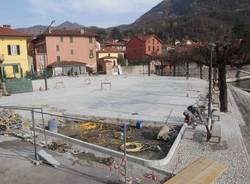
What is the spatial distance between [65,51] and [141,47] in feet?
77.3

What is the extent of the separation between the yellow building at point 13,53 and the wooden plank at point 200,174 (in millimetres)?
38364

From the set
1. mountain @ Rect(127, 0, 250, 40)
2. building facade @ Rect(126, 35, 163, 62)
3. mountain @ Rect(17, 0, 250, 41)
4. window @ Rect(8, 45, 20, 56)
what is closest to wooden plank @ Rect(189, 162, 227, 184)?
window @ Rect(8, 45, 20, 56)

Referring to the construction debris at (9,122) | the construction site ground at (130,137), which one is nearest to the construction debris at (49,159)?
the construction site ground at (130,137)

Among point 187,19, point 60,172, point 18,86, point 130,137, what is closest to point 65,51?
point 18,86

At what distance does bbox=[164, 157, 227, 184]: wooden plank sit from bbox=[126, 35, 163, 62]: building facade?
2677 inches

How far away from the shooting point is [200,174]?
6980 mm

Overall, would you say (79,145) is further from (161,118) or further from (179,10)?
(179,10)

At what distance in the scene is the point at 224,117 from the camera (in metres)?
16.2

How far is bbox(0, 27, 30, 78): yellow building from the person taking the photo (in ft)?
139

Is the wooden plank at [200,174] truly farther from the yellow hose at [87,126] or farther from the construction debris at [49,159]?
the yellow hose at [87,126]

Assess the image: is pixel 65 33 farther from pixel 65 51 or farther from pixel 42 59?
pixel 42 59

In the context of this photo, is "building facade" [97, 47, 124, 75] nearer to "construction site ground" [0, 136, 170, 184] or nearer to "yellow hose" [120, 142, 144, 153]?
"yellow hose" [120, 142, 144, 153]

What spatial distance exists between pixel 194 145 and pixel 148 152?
67.0 inches

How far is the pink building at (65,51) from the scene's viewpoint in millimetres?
55728
